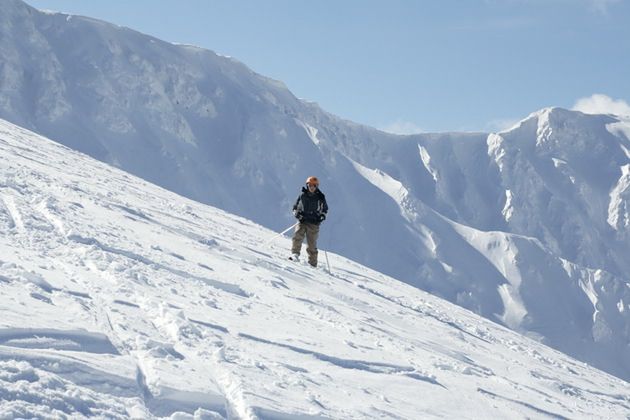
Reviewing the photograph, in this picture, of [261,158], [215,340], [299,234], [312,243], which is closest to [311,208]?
[299,234]

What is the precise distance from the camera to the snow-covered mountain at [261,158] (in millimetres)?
125000

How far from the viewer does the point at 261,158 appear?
140750 mm

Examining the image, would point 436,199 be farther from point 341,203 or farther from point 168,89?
point 168,89

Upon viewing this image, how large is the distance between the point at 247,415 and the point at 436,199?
167 meters

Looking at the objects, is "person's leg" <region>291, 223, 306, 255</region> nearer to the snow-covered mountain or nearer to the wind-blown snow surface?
the wind-blown snow surface

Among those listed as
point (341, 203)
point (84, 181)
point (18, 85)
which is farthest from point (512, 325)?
point (84, 181)

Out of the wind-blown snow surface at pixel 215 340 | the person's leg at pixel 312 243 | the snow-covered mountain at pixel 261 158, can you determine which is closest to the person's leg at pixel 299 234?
the person's leg at pixel 312 243

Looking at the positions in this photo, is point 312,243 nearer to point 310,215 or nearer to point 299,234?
point 299,234

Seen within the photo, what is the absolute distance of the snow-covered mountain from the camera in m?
125

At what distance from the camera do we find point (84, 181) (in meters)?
22.3

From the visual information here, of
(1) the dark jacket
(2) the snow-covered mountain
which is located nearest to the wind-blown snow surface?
(1) the dark jacket

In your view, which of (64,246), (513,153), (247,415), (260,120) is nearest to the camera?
(247,415)

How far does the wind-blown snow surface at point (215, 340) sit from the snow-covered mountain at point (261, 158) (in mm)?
107076

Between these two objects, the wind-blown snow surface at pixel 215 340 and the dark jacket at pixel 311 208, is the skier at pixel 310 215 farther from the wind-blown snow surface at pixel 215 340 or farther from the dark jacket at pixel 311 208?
the wind-blown snow surface at pixel 215 340
